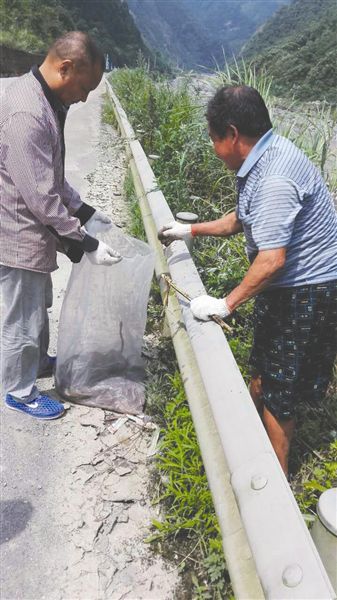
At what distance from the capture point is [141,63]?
10.2m

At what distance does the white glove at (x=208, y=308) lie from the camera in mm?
2115

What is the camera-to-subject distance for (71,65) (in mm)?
2287

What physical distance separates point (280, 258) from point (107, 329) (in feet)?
4.13

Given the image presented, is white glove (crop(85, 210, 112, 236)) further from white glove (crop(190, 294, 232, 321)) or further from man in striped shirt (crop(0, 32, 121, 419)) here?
white glove (crop(190, 294, 232, 321))

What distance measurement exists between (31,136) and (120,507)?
1811 millimetres

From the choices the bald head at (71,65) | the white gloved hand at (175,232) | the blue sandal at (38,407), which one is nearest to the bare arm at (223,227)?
the white gloved hand at (175,232)

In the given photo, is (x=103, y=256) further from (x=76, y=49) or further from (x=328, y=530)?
(x=328, y=530)

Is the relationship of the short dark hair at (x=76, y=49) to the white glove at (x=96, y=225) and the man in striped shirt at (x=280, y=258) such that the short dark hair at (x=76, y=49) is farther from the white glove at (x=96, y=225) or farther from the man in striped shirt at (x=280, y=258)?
the white glove at (x=96, y=225)

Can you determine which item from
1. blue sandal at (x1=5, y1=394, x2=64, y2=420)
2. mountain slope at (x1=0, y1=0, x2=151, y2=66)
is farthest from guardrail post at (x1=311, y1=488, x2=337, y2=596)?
mountain slope at (x1=0, y1=0, x2=151, y2=66)

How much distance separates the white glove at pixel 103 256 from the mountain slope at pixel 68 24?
25.8 m

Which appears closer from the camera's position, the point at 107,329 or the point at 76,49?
the point at 76,49

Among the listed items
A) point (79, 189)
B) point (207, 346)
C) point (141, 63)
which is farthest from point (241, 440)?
point (141, 63)

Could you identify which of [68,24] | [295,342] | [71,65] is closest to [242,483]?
[295,342]

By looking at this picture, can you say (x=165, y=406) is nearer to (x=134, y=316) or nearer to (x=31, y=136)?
(x=134, y=316)
